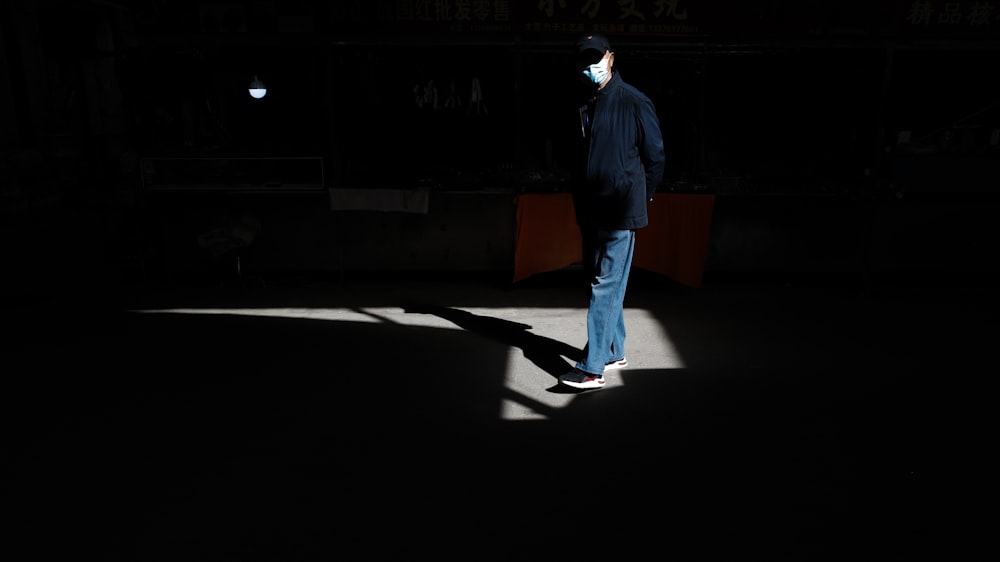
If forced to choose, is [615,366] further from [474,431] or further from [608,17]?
[608,17]

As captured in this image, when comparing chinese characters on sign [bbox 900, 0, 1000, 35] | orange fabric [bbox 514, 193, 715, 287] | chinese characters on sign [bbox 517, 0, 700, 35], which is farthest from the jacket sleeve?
chinese characters on sign [bbox 900, 0, 1000, 35]

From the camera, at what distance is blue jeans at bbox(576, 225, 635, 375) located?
14.5 feet

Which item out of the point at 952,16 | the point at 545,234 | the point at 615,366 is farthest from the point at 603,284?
the point at 952,16

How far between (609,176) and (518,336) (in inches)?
72.7

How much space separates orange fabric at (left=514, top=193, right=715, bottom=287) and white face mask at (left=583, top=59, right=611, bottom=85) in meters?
2.50

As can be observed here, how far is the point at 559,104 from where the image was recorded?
9.04m

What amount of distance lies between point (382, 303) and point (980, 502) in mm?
4883

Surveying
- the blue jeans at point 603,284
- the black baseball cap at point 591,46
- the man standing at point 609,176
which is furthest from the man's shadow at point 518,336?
the black baseball cap at point 591,46

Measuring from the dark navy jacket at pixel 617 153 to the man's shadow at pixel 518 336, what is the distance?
1219mm

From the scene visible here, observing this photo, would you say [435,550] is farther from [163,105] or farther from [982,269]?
[163,105]

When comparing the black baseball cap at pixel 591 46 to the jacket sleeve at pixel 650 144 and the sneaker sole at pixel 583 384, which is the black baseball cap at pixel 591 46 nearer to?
the jacket sleeve at pixel 650 144

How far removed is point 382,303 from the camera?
661 centimetres

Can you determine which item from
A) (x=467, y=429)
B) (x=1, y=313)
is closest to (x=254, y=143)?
(x=1, y=313)

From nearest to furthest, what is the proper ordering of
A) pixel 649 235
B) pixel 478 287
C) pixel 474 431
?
pixel 474 431
pixel 649 235
pixel 478 287
